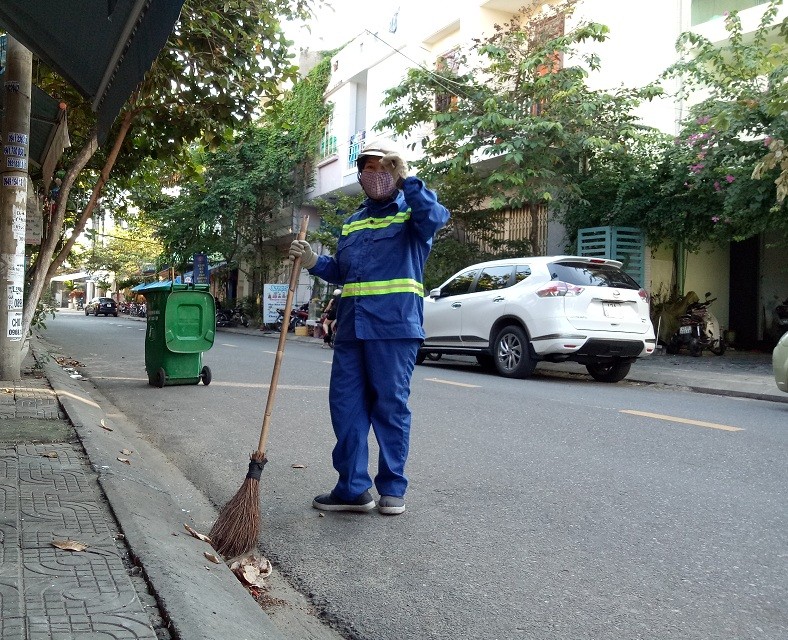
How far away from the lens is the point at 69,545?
291 cm

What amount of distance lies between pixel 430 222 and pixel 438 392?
214 inches

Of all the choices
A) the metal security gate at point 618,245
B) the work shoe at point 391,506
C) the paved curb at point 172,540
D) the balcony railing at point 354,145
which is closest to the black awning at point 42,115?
the paved curb at point 172,540

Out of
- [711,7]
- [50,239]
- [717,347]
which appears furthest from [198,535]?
[711,7]

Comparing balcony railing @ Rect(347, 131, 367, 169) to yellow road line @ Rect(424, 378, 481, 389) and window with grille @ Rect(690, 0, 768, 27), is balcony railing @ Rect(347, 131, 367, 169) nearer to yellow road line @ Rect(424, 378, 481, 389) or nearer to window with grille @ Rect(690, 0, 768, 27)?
window with grille @ Rect(690, 0, 768, 27)

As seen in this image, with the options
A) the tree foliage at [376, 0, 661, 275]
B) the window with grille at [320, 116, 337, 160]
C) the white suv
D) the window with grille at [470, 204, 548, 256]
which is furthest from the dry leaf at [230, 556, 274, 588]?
the window with grille at [320, 116, 337, 160]

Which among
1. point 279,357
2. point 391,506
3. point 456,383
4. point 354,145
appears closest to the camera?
point 279,357

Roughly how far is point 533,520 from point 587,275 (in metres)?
7.37

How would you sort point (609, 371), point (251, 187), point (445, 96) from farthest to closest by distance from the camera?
point (251, 187), point (445, 96), point (609, 371)

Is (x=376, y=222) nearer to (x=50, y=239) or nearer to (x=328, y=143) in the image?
(x=50, y=239)

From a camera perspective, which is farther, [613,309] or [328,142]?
[328,142]

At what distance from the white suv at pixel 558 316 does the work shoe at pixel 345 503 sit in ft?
22.8

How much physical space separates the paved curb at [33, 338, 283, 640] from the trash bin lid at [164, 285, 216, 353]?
3.40 metres

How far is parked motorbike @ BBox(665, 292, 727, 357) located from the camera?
15.3m

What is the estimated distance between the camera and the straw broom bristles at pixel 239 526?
11.3 ft
